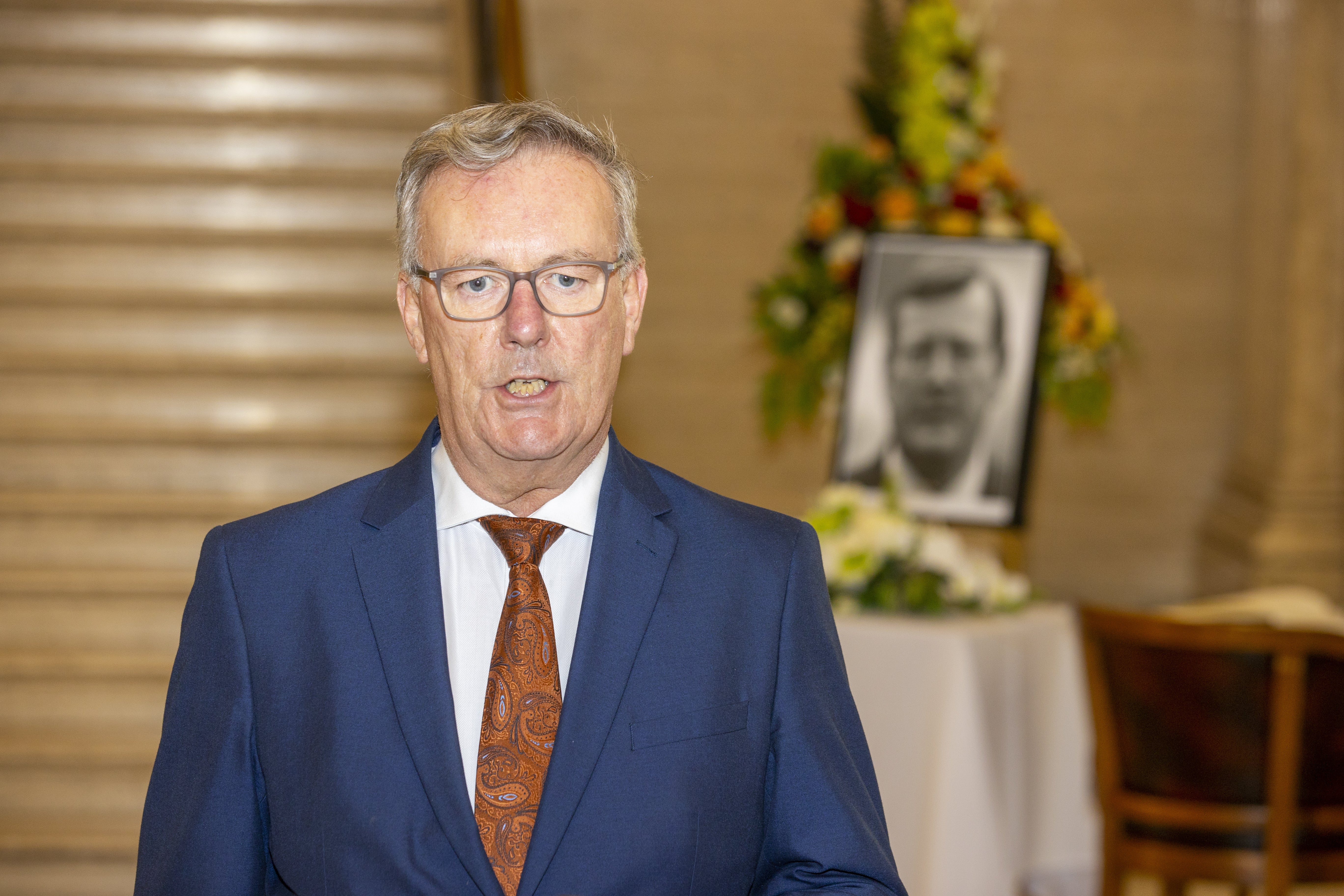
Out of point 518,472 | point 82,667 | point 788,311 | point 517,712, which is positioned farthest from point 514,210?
point 82,667

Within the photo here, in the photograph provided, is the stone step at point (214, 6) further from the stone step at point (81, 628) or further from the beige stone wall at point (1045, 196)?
the stone step at point (81, 628)

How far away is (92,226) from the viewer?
5.65 m

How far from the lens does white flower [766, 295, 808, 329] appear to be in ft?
15.0

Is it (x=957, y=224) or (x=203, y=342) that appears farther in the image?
(x=203, y=342)

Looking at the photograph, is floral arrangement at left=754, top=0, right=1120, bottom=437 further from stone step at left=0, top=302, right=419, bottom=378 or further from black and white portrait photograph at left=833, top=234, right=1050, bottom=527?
stone step at left=0, top=302, right=419, bottom=378

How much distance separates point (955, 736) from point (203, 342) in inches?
133

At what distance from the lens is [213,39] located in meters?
6.28

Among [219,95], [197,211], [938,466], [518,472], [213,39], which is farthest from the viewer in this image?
[213,39]

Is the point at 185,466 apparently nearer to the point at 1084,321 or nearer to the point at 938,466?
the point at 938,466

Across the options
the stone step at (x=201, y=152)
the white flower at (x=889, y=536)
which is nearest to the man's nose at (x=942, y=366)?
the white flower at (x=889, y=536)

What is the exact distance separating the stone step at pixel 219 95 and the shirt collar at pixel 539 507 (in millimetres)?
4602

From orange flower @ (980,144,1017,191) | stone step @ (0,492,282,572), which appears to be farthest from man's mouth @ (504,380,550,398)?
stone step @ (0,492,282,572)

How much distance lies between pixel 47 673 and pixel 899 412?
2899 millimetres

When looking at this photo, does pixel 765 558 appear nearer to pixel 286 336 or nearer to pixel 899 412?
pixel 899 412
